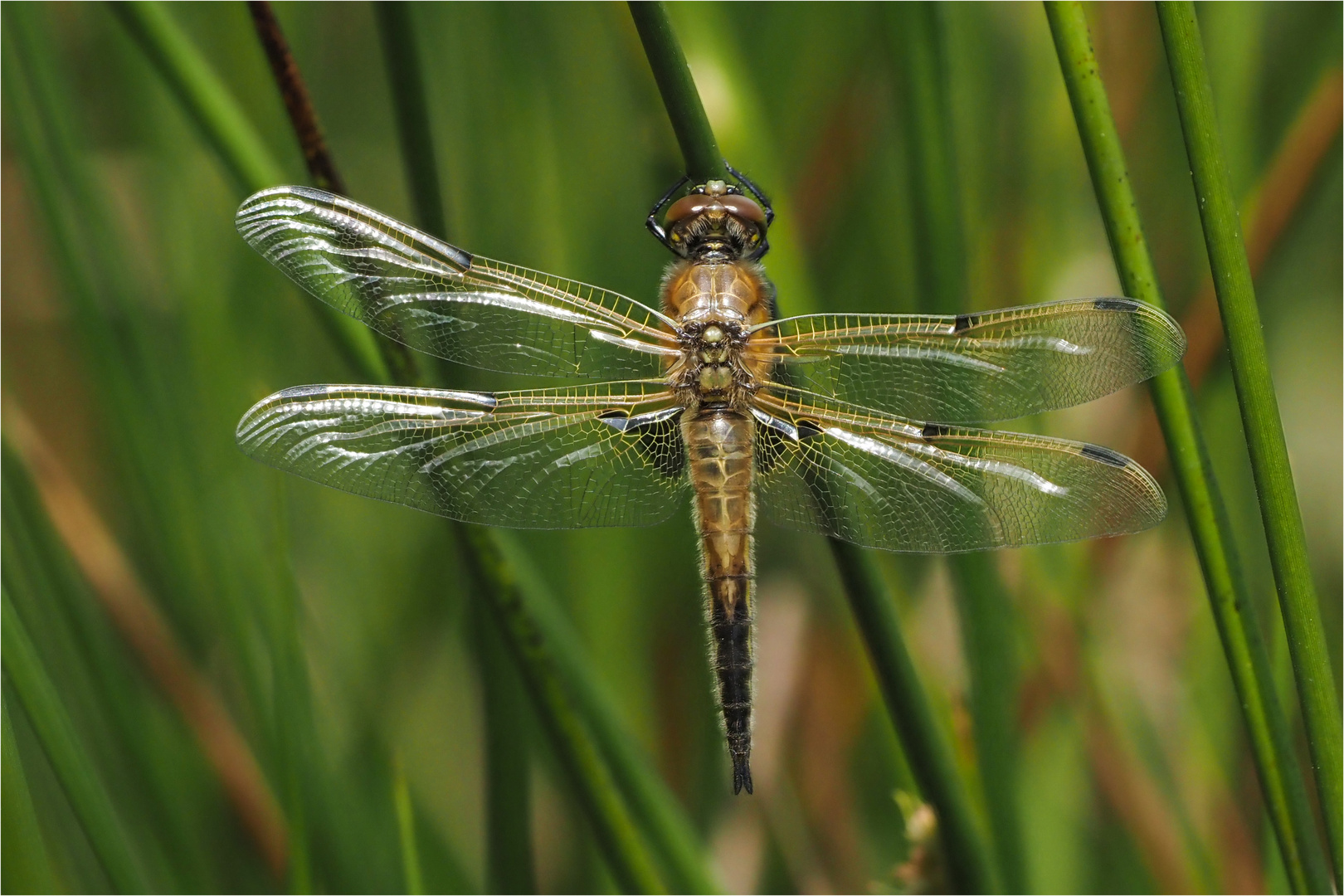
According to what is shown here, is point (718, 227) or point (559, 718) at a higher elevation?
point (718, 227)

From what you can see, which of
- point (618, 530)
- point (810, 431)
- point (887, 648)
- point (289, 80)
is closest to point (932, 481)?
point (810, 431)

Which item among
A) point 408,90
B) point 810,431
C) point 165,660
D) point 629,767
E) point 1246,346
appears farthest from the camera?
point 165,660

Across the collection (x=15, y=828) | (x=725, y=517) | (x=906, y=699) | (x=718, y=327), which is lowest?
(x=15, y=828)

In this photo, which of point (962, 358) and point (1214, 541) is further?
point (962, 358)

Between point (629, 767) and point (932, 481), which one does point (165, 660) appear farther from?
point (932, 481)

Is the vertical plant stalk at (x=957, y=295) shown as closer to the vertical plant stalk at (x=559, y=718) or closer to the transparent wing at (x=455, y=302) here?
the transparent wing at (x=455, y=302)

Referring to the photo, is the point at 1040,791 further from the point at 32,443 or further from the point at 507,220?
the point at 32,443

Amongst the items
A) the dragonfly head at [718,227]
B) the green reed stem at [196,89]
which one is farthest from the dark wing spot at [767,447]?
the green reed stem at [196,89]
